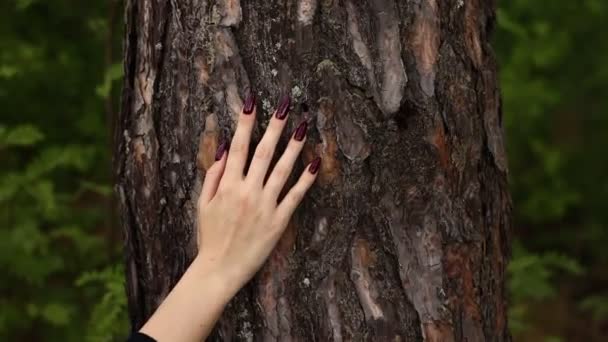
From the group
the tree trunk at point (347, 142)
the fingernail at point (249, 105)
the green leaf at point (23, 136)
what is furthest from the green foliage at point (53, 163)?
the fingernail at point (249, 105)

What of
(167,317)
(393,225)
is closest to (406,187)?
(393,225)

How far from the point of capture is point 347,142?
207 cm

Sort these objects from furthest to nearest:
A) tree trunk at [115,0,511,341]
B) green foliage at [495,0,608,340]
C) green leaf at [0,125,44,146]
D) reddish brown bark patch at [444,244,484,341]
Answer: green foliage at [495,0,608,340] → green leaf at [0,125,44,146] → reddish brown bark patch at [444,244,484,341] → tree trunk at [115,0,511,341]

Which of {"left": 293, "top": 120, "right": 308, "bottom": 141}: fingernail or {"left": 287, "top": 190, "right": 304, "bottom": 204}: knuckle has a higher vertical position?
{"left": 293, "top": 120, "right": 308, "bottom": 141}: fingernail

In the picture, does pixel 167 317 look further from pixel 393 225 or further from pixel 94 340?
pixel 94 340

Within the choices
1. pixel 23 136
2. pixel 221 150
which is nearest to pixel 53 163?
pixel 23 136

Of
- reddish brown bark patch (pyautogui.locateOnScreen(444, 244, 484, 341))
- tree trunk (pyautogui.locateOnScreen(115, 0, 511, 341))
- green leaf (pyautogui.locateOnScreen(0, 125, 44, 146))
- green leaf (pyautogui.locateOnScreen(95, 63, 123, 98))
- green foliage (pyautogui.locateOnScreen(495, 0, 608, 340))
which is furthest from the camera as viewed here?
green foliage (pyautogui.locateOnScreen(495, 0, 608, 340))

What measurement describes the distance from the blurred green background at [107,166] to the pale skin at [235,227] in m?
1.04

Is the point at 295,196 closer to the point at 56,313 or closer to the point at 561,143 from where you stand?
the point at 56,313

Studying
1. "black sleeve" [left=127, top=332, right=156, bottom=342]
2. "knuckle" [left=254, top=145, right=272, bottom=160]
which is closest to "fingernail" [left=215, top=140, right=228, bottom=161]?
"knuckle" [left=254, top=145, right=272, bottom=160]

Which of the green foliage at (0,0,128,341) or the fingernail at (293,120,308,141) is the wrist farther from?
the green foliage at (0,0,128,341)

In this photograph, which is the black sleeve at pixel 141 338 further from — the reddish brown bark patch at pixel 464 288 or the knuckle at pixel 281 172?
the reddish brown bark patch at pixel 464 288

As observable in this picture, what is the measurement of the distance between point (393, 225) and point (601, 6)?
4023mm

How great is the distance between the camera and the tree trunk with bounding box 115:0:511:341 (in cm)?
204
